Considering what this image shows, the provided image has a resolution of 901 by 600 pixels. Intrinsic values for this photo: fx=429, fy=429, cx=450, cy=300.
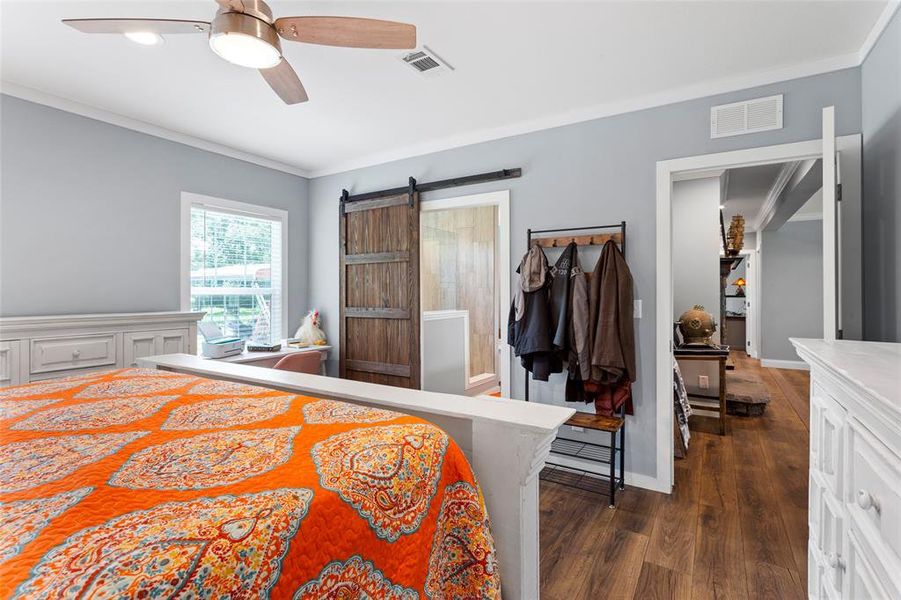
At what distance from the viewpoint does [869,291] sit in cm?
219

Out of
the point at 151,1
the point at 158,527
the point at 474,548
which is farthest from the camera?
the point at 151,1

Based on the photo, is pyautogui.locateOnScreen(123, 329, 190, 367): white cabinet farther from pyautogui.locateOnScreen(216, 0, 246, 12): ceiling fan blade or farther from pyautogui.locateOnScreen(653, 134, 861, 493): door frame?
pyautogui.locateOnScreen(653, 134, 861, 493): door frame

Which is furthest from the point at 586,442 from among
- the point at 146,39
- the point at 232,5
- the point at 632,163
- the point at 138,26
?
the point at 146,39

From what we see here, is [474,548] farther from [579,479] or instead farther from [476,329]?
[476,329]

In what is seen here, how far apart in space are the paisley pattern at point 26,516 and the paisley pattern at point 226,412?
417 millimetres

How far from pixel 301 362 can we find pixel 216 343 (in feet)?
2.23

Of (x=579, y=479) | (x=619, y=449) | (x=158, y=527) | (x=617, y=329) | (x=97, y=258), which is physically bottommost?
(x=579, y=479)

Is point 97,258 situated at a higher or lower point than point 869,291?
higher

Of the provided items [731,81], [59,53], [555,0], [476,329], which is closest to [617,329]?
[731,81]

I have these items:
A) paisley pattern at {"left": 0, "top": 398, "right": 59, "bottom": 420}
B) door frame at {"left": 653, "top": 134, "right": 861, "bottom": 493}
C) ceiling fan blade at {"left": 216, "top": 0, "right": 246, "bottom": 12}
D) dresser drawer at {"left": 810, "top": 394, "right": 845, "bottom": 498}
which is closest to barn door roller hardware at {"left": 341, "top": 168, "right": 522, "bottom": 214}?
door frame at {"left": 653, "top": 134, "right": 861, "bottom": 493}

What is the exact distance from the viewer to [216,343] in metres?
3.49

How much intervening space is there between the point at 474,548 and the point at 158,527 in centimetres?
75

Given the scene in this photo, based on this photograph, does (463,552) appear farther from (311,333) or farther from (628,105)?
(311,333)

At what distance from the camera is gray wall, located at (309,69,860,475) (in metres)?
2.42
